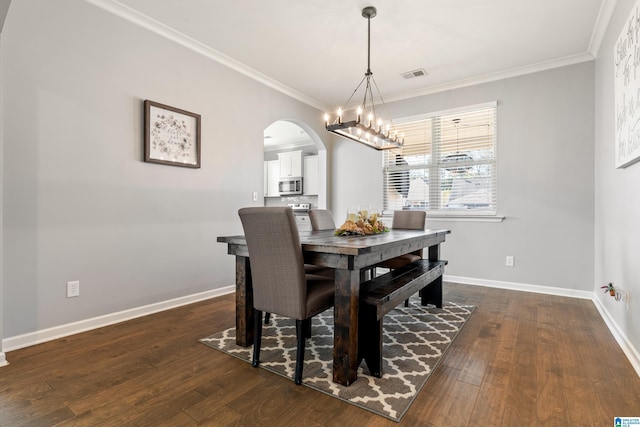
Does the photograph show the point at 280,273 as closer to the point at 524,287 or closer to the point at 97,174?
the point at 97,174

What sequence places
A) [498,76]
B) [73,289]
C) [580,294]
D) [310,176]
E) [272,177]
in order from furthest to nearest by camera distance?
[272,177], [310,176], [498,76], [580,294], [73,289]

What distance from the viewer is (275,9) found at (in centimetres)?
280

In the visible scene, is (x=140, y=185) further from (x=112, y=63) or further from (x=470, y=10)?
(x=470, y=10)

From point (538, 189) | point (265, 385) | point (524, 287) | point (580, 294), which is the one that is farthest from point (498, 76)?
point (265, 385)

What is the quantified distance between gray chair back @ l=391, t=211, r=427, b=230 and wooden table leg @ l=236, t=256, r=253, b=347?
2.12 meters

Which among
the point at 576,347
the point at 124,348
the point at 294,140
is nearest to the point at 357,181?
the point at 294,140

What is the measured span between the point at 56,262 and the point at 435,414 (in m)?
2.72

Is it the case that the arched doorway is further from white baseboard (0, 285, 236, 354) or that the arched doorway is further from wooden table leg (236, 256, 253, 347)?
wooden table leg (236, 256, 253, 347)

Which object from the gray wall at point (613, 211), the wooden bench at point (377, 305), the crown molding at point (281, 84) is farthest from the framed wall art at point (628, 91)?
the wooden bench at point (377, 305)

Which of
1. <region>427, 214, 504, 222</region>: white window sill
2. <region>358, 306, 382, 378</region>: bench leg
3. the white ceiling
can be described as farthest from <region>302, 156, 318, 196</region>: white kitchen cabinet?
<region>358, 306, 382, 378</region>: bench leg

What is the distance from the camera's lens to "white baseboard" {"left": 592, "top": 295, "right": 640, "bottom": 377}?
200 cm

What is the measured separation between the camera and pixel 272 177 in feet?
25.5

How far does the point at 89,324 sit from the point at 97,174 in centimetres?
120

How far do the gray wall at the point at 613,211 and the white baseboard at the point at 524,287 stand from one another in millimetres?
252
